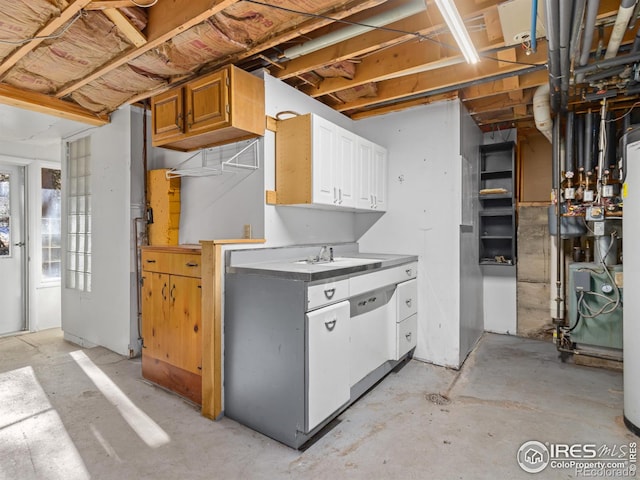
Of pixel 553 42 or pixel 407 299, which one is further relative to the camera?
pixel 407 299

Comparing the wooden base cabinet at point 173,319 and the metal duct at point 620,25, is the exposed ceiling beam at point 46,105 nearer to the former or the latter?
the wooden base cabinet at point 173,319

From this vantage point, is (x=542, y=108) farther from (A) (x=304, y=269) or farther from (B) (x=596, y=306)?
(A) (x=304, y=269)

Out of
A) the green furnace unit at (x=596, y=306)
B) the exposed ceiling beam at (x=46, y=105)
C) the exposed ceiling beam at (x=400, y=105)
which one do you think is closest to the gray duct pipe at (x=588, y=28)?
the exposed ceiling beam at (x=400, y=105)

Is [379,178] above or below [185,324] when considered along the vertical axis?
above

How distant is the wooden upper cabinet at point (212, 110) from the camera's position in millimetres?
2469

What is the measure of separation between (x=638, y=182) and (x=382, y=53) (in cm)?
193

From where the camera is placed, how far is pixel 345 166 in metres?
2.96

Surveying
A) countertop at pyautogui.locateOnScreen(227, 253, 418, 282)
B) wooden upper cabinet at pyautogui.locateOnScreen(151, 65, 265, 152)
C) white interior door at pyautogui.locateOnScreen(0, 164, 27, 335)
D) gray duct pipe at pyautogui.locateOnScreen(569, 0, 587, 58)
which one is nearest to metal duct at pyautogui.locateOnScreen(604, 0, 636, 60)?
gray duct pipe at pyautogui.locateOnScreen(569, 0, 587, 58)

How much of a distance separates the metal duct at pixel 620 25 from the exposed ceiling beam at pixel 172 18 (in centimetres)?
198

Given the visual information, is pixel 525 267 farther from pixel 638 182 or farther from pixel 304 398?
pixel 304 398

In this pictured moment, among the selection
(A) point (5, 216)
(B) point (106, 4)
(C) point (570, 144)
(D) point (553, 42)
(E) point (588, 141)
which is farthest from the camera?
(A) point (5, 216)

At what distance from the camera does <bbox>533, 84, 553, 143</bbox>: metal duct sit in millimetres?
3129

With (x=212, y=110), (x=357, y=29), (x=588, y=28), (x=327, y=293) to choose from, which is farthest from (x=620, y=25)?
(x=212, y=110)

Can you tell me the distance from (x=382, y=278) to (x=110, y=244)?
2.80 m
